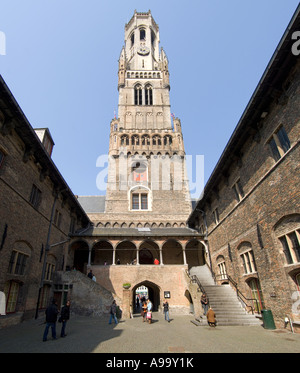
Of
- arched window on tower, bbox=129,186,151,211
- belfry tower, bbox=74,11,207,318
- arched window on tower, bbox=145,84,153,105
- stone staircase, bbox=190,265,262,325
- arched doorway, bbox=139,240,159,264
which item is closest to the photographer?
stone staircase, bbox=190,265,262,325

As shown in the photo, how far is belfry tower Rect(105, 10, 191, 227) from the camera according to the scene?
29469 millimetres

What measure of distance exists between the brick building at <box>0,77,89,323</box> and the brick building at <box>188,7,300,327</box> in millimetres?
12300

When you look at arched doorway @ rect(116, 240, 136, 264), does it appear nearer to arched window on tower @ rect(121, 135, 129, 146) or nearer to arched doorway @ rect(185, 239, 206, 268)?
arched doorway @ rect(185, 239, 206, 268)

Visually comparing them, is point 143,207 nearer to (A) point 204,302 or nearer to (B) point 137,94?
(A) point 204,302

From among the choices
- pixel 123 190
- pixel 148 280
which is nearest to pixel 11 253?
pixel 148 280

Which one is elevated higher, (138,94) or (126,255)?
(138,94)

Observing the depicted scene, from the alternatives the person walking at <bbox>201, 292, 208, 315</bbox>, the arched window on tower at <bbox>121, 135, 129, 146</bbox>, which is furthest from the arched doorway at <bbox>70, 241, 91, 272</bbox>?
the arched window on tower at <bbox>121, 135, 129, 146</bbox>

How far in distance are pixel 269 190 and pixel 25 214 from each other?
14234 mm

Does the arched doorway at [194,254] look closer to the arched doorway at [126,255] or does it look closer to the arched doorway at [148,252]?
the arched doorway at [148,252]

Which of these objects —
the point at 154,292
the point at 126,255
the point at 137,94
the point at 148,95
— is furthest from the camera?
the point at 137,94

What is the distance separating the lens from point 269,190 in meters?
10.7

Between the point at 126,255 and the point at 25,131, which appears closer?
the point at 25,131

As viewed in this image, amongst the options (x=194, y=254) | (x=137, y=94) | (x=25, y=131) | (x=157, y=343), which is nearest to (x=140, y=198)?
(x=194, y=254)
